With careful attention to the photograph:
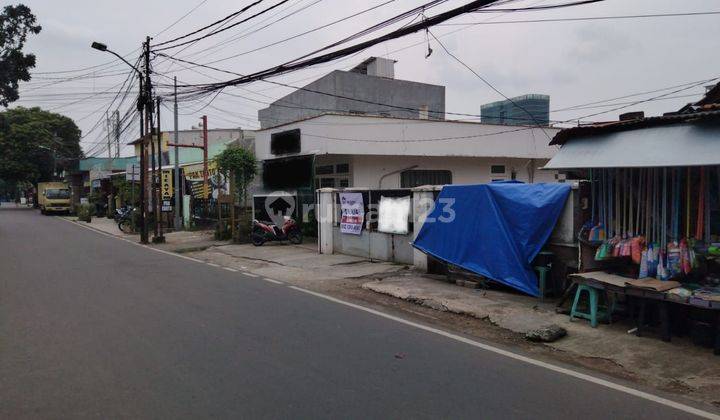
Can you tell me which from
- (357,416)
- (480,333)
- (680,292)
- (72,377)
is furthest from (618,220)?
(72,377)

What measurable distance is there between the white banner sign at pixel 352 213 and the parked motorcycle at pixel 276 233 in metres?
3.78

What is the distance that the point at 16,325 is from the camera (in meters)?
6.62

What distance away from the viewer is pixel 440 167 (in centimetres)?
2297

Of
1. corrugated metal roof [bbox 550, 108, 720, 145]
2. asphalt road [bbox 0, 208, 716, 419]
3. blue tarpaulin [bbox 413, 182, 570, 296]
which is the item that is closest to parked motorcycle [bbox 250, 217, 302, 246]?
blue tarpaulin [bbox 413, 182, 570, 296]

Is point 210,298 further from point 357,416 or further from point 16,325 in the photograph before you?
point 357,416

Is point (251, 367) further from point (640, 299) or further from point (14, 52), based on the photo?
point (14, 52)

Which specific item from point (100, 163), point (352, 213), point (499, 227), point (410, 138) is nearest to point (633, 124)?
point (499, 227)

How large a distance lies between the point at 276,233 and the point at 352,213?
4.60m

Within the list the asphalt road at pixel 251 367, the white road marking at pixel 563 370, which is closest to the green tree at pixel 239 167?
the asphalt road at pixel 251 367

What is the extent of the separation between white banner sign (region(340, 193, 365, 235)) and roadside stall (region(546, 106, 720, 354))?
252 inches

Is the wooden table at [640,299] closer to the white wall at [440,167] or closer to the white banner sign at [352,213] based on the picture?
the white banner sign at [352,213]

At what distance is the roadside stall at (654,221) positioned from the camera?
5750mm

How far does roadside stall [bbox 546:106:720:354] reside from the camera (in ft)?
18.9

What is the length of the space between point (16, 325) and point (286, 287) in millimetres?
4382
